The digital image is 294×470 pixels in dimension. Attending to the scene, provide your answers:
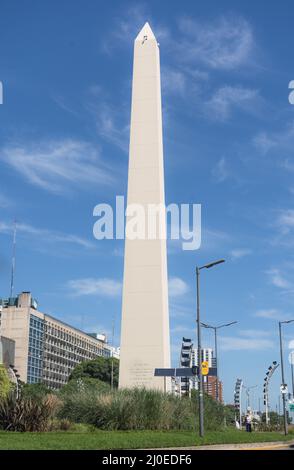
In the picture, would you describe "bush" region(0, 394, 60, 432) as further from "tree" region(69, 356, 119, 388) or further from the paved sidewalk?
"tree" region(69, 356, 119, 388)

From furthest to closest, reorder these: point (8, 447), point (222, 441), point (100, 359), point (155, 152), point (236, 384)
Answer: point (236, 384) < point (100, 359) < point (155, 152) < point (222, 441) < point (8, 447)

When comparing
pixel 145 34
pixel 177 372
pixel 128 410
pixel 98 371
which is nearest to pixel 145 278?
pixel 177 372

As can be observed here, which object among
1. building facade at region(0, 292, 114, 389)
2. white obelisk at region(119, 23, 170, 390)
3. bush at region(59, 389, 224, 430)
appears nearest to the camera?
bush at region(59, 389, 224, 430)

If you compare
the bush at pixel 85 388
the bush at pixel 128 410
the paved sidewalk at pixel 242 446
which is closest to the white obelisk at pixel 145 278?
the bush at pixel 85 388

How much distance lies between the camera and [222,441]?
22.3 meters

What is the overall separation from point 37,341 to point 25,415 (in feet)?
293

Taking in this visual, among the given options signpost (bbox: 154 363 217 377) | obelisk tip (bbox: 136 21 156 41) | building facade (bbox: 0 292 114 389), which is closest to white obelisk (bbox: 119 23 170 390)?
signpost (bbox: 154 363 217 377)

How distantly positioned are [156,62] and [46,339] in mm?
83199

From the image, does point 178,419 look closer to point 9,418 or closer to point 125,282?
point 9,418

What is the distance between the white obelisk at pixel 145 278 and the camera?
121ft

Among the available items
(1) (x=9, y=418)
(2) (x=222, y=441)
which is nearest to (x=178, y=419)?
(2) (x=222, y=441)

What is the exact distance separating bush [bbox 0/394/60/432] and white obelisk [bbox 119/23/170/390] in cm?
1226

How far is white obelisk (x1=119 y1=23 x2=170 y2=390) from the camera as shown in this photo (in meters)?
36.8
